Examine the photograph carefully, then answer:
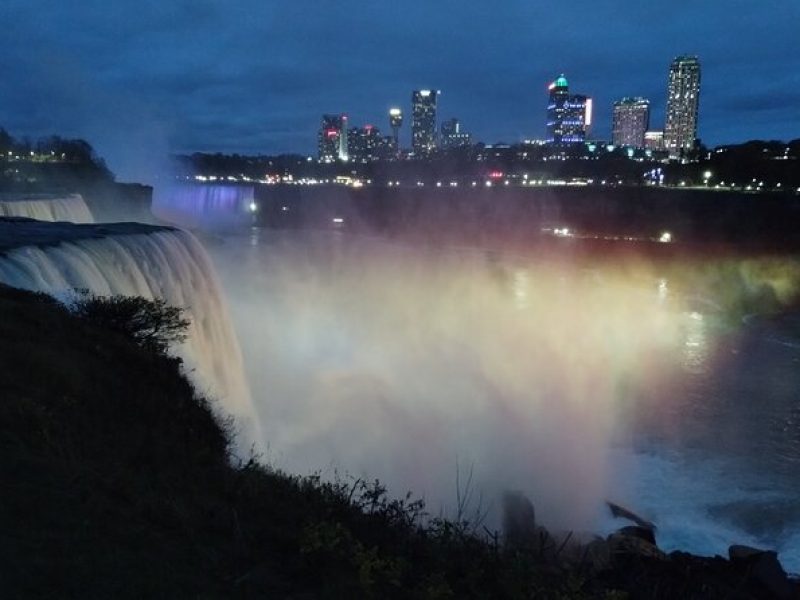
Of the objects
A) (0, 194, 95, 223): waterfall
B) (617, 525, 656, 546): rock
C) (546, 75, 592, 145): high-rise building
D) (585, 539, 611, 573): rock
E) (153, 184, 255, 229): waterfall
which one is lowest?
(617, 525, 656, 546): rock

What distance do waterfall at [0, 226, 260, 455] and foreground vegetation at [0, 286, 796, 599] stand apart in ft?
10.9

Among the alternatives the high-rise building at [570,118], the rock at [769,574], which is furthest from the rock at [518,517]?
the high-rise building at [570,118]

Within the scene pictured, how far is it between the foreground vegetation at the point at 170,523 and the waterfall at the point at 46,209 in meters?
14.2

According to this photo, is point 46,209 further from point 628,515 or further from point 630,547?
point 630,547

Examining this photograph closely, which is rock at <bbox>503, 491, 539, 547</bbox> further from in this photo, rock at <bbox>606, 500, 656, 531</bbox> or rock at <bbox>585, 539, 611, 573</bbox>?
rock at <bbox>606, 500, 656, 531</bbox>

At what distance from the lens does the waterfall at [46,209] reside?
2034 cm

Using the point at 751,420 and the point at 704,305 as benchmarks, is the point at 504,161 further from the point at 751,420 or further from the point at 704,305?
the point at 751,420

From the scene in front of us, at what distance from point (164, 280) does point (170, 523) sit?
10.4 m

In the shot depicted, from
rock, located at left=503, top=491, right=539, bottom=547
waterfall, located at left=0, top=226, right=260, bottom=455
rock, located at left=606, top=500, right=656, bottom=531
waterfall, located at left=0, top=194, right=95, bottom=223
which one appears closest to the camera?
waterfall, located at left=0, top=226, right=260, bottom=455

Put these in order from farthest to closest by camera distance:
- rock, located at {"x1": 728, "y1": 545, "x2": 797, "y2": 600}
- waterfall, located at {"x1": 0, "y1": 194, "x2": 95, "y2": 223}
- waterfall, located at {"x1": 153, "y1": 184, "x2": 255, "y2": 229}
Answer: waterfall, located at {"x1": 153, "y1": 184, "x2": 255, "y2": 229} → waterfall, located at {"x1": 0, "y1": 194, "x2": 95, "y2": 223} → rock, located at {"x1": 728, "y1": 545, "x2": 797, "y2": 600}

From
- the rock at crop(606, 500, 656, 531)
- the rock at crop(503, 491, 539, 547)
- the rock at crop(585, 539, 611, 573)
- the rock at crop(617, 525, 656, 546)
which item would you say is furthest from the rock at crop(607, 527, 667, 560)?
the rock at crop(606, 500, 656, 531)

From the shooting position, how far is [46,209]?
22172 mm

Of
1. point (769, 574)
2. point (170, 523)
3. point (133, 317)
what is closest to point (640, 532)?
point (769, 574)

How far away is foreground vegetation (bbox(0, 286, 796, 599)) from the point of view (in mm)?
3893
